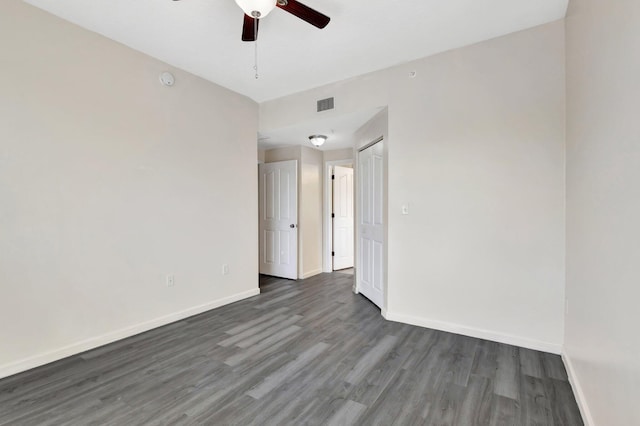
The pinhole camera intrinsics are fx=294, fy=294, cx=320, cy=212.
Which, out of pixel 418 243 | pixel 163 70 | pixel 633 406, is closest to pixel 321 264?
pixel 418 243

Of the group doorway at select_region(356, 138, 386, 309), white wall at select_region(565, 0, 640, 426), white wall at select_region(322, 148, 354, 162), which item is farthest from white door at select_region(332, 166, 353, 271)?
white wall at select_region(565, 0, 640, 426)

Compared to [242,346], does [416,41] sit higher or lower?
higher

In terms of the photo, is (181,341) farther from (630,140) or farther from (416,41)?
(416,41)

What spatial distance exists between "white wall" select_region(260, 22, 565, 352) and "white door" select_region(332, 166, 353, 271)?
245cm

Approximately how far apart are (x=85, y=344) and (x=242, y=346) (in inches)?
52.5

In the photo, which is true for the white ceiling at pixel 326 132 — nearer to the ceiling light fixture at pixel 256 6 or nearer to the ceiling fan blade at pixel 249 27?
the ceiling fan blade at pixel 249 27

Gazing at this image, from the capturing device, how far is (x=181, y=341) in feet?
9.02

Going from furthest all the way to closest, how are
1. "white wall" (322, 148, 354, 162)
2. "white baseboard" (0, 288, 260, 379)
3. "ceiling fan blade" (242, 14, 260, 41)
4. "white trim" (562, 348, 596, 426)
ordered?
"white wall" (322, 148, 354, 162), "white baseboard" (0, 288, 260, 379), "ceiling fan blade" (242, 14, 260, 41), "white trim" (562, 348, 596, 426)

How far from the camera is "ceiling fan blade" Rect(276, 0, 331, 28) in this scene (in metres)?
1.83

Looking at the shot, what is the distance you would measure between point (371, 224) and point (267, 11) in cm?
269

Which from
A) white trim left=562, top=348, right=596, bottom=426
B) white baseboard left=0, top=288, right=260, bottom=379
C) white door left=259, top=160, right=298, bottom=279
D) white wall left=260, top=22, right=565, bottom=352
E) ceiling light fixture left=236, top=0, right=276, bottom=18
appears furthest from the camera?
white door left=259, top=160, right=298, bottom=279

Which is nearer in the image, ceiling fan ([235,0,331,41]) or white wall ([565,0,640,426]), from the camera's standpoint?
white wall ([565,0,640,426])

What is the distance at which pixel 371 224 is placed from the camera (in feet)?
12.7

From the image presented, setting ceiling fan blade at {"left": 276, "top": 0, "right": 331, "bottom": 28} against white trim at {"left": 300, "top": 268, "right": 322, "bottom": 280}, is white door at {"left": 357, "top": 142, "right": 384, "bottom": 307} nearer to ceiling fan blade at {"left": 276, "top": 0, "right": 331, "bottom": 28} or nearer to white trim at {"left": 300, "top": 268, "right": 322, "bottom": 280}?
white trim at {"left": 300, "top": 268, "right": 322, "bottom": 280}
